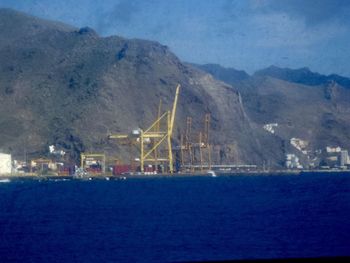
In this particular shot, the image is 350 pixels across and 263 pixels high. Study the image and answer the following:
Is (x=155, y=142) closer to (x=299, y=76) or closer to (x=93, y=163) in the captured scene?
(x=93, y=163)

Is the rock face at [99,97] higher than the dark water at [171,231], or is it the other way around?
the rock face at [99,97]

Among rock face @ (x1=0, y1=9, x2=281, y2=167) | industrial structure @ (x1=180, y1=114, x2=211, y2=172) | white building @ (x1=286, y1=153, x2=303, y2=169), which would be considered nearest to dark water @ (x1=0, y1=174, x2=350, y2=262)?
industrial structure @ (x1=180, y1=114, x2=211, y2=172)

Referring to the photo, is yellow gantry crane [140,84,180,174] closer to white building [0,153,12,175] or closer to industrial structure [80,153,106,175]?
industrial structure [80,153,106,175]

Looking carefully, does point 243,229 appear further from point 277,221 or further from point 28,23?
point 28,23

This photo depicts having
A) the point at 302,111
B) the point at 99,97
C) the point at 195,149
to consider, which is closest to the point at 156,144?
the point at 195,149

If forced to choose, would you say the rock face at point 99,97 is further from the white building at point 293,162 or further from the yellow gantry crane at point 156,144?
the yellow gantry crane at point 156,144

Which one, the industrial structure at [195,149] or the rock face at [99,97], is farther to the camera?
the rock face at [99,97]

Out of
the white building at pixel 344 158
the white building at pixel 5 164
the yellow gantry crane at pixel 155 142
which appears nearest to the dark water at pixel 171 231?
the yellow gantry crane at pixel 155 142
